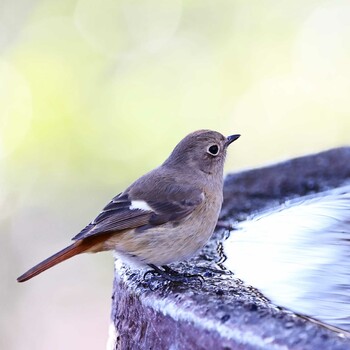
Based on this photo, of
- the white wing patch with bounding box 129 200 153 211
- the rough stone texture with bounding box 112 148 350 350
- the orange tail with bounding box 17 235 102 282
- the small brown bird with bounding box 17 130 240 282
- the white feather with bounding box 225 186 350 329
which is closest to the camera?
the rough stone texture with bounding box 112 148 350 350

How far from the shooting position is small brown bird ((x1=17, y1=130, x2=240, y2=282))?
3260 millimetres

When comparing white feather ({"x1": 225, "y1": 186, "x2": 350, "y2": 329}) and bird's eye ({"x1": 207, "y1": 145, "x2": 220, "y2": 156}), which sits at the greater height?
bird's eye ({"x1": 207, "y1": 145, "x2": 220, "y2": 156})

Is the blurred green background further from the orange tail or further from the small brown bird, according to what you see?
the orange tail

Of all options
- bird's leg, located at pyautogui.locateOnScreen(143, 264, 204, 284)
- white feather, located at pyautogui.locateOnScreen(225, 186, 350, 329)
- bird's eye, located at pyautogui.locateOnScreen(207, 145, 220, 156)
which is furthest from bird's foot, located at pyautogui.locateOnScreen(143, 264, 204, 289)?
bird's eye, located at pyautogui.locateOnScreen(207, 145, 220, 156)

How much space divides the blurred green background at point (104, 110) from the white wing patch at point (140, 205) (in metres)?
2.77

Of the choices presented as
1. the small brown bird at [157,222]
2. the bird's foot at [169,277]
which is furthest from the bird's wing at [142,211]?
the bird's foot at [169,277]

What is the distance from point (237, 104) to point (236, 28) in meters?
0.70

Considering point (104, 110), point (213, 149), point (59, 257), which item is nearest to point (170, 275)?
point (59, 257)

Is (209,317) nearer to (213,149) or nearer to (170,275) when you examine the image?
(170,275)

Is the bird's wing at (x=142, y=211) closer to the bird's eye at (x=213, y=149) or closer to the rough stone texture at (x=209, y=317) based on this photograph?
the rough stone texture at (x=209, y=317)

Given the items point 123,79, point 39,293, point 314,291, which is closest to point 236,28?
point 123,79

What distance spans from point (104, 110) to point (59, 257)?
3524 millimetres

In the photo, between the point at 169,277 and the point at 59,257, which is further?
the point at 59,257

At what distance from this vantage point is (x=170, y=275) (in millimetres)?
2971
